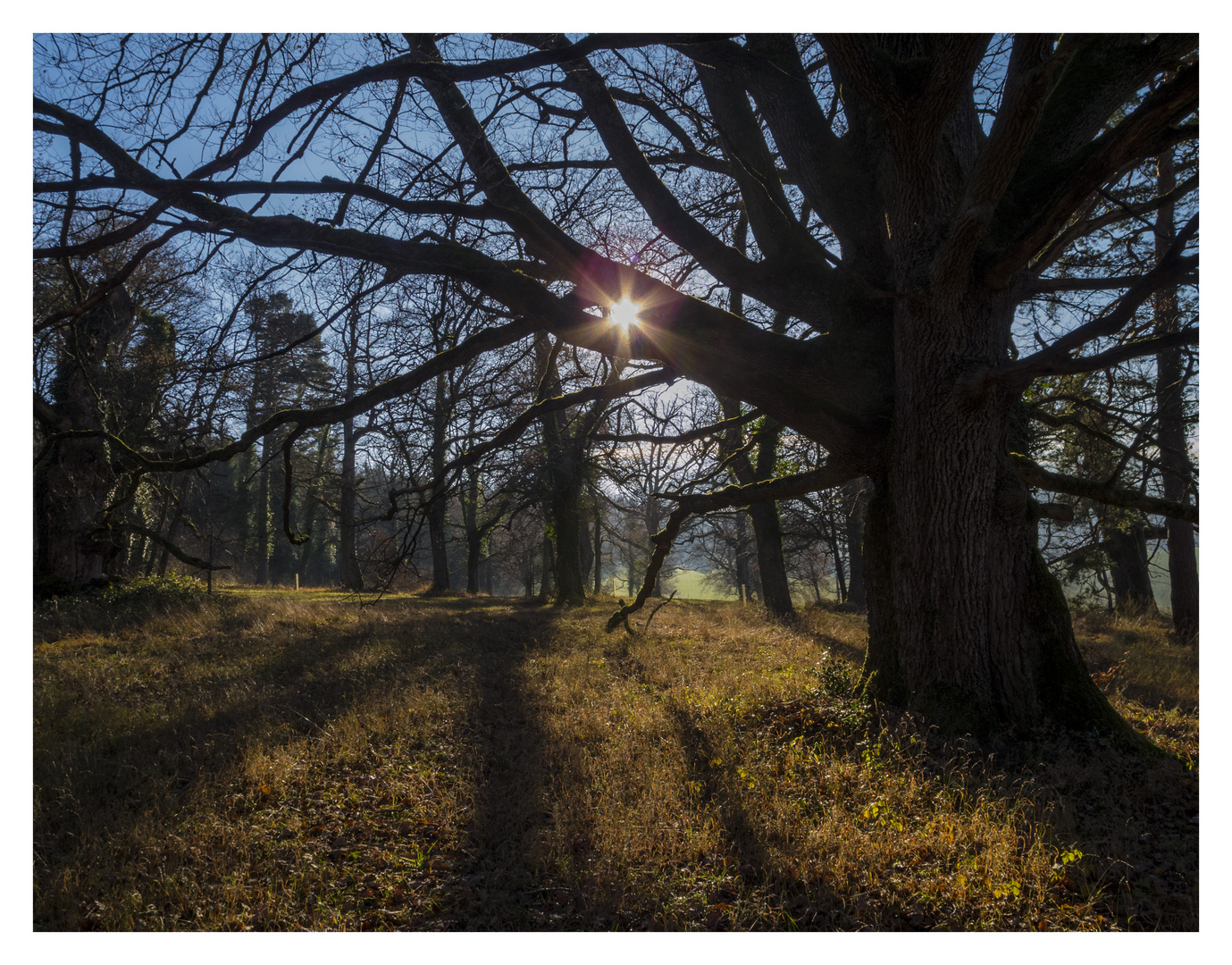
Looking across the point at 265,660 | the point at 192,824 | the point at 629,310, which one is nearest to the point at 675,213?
the point at 629,310

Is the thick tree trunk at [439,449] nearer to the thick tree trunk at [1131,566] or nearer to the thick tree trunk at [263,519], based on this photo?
the thick tree trunk at [1131,566]

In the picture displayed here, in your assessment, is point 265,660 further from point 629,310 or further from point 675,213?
point 675,213

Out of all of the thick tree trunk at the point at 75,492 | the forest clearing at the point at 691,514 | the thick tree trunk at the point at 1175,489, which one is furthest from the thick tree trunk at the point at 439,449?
the thick tree trunk at the point at 1175,489

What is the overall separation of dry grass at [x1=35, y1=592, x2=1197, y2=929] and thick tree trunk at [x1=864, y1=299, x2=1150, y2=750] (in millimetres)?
377

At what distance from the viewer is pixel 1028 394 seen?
313 inches

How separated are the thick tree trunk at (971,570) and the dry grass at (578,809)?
0.38 meters

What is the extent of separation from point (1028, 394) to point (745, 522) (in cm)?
2373

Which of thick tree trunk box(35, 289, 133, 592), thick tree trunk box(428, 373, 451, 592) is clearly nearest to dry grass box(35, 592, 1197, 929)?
thick tree trunk box(428, 373, 451, 592)

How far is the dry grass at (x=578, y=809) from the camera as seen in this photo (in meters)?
3.02

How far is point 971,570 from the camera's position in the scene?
16.8 ft

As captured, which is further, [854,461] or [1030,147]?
[854,461]

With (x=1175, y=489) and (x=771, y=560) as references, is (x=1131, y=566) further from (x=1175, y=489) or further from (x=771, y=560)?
(x=771, y=560)

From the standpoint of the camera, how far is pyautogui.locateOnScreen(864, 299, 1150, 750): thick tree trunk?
16.5 feet

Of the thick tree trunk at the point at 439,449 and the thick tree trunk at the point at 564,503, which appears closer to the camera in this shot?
the thick tree trunk at the point at 439,449
